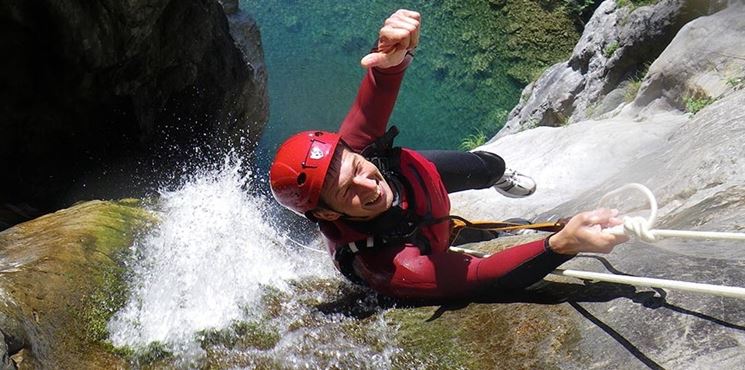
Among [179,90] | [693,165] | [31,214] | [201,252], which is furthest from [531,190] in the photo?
[179,90]

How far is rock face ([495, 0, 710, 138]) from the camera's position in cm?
854

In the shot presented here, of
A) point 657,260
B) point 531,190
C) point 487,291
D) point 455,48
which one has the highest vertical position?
point 657,260

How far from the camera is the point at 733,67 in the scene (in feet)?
19.7

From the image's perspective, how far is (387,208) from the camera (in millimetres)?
3430

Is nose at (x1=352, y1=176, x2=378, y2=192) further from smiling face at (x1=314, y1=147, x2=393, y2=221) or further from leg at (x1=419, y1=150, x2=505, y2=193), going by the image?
leg at (x1=419, y1=150, x2=505, y2=193)

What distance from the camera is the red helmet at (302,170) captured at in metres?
3.20

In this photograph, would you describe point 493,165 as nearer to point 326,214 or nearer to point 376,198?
point 376,198

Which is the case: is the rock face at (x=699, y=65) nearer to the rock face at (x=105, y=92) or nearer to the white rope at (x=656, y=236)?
the white rope at (x=656, y=236)

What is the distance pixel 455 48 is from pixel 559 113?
574cm

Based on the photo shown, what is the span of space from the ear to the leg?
122 centimetres

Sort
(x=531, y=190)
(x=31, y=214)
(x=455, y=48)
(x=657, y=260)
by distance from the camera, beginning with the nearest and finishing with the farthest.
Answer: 1. (x=657, y=260)
2. (x=531, y=190)
3. (x=31, y=214)
4. (x=455, y=48)

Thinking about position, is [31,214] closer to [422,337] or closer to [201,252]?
[201,252]

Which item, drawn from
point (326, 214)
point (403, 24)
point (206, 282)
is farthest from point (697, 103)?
point (206, 282)

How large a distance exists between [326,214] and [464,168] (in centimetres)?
158
